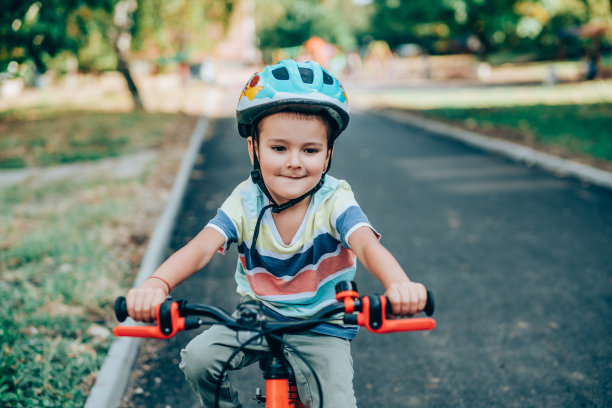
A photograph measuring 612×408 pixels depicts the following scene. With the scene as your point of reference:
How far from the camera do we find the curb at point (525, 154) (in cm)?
799

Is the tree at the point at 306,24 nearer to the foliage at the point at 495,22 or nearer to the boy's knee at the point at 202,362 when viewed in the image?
the foliage at the point at 495,22

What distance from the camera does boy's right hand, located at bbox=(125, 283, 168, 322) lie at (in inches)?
69.6

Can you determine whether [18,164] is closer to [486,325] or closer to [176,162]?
[176,162]

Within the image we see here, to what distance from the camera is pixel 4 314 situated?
3895 mm

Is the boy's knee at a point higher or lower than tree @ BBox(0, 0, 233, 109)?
lower

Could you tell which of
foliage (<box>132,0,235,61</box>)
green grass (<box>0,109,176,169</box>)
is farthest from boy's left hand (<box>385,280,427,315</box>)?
foliage (<box>132,0,235,61</box>)

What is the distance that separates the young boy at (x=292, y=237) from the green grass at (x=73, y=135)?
9.08 m

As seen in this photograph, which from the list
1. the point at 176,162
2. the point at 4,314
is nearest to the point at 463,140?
the point at 176,162

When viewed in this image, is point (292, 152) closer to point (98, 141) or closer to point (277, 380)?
point (277, 380)

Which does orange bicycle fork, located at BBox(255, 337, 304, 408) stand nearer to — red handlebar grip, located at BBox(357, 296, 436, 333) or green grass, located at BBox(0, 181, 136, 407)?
red handlebar grip, located at BBox(357, 296, 436, 333)

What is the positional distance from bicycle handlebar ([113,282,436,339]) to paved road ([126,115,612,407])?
1695 mm

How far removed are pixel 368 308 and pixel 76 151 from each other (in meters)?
10.9

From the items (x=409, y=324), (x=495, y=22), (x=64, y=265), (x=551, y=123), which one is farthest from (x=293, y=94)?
(x=495, y=22)

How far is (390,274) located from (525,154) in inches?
342
